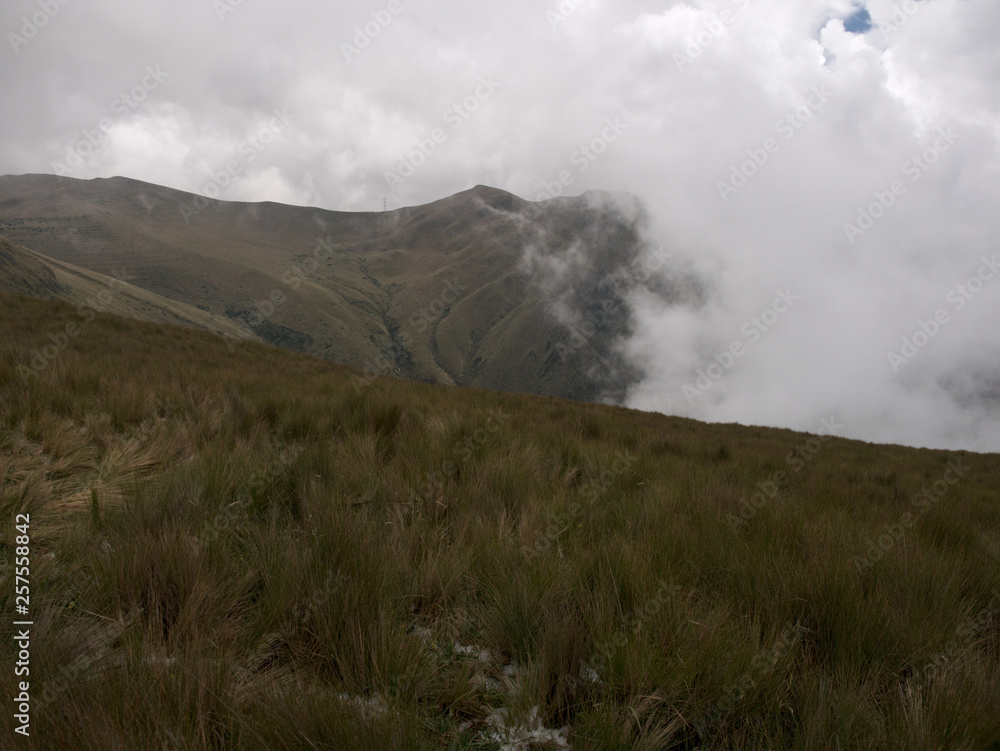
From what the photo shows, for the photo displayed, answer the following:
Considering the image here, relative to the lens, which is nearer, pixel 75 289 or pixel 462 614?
pixel 462 614

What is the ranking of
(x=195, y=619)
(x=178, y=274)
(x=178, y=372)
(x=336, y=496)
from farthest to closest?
(x=178, y=274)
(x=178, y=372)
(x=336, y=496)
(x=195, y=619)

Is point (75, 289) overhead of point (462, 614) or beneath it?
overhead

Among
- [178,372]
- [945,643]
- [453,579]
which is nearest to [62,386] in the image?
[178,372]

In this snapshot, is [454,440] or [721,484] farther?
[454,440]

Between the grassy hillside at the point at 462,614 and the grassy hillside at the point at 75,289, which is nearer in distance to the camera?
the grassy hillside at the point at 462,614

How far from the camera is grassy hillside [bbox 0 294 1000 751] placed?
1017 millimetres

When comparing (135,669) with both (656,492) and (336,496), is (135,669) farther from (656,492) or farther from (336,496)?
(656,492)

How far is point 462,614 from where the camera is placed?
157 cm

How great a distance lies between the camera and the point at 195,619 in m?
1.26

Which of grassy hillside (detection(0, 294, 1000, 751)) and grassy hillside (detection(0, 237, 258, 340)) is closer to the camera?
grassy hillside (detection(0, 294, 1000, 751))

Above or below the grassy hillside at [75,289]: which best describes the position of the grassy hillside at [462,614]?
below

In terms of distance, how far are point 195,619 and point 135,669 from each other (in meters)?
0.25

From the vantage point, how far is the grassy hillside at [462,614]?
1.02 metres

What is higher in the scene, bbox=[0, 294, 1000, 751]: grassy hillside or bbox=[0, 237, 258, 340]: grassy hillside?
bbox=[0, 237, 258, 340]: grassy hillside
